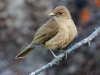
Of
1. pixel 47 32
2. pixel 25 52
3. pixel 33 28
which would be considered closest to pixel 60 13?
pixel 47 32

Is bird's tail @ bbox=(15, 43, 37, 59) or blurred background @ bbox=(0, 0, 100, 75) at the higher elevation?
blurred background @ bbox=(0, 0, 100, 75)

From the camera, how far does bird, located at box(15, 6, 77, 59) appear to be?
763cm

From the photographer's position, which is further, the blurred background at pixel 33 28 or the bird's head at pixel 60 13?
the blurred background at pixel 33 28

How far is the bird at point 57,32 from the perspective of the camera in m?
7.63

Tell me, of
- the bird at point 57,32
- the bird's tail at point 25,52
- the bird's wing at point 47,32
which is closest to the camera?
the bird at point 57,32

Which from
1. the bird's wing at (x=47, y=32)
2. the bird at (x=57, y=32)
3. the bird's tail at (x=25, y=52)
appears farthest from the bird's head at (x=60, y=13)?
the bird's tail at (x=25, y=52)

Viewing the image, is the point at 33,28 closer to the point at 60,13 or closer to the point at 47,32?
the point at 60,13

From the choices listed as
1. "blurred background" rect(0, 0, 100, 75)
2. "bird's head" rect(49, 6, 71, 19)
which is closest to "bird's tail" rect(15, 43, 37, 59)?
"bird's head" rect(49, 6, 71, 19)

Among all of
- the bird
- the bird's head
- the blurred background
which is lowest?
the bird

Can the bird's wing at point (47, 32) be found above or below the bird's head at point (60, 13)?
below

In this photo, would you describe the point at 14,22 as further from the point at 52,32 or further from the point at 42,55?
the point at 52,32

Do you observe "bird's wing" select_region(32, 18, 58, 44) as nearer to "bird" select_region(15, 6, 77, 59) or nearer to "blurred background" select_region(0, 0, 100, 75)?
"bird" select_region(15, 6, 77, 59)

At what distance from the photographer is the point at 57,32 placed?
25.4 ft

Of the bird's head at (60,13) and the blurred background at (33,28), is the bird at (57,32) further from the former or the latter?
the blurred background at (33,28)
